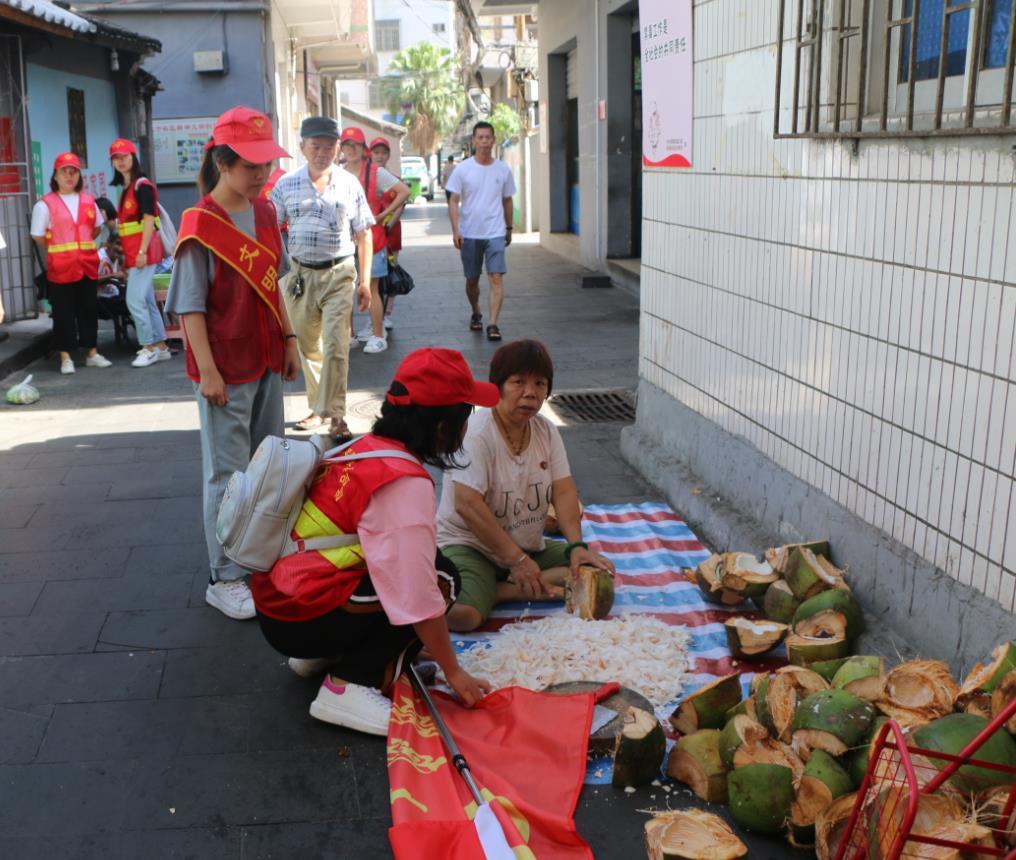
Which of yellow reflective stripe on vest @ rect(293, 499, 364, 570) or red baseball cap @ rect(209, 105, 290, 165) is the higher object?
red baseball cap @ rect(209, 105, 290, 165)

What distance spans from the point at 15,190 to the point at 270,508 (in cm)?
855

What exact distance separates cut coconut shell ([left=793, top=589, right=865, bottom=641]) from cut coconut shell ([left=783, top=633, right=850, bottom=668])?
3cm

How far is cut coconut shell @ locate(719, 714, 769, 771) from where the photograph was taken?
10.2 feet

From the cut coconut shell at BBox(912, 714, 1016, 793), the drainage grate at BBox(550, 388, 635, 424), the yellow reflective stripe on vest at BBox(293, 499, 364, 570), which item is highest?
the yellow reflective stripe on vest at BBox(293, 499, 364, 570)

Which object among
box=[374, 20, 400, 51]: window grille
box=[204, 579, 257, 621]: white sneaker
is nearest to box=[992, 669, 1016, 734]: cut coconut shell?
box=[204, 579, 257, 621]: white sneaker

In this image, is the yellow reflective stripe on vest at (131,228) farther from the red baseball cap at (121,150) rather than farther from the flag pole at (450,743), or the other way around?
the flag pole at (450,743)

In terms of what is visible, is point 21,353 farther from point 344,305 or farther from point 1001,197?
point 1001,197

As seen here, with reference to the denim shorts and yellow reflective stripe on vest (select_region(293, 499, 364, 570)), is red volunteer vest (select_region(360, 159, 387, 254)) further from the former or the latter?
yellow reflective stripe on vest (select_region(293, 499, 364, 570))

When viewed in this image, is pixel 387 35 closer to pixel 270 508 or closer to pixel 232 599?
pixel 232 599

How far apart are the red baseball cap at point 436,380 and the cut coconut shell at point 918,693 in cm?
146

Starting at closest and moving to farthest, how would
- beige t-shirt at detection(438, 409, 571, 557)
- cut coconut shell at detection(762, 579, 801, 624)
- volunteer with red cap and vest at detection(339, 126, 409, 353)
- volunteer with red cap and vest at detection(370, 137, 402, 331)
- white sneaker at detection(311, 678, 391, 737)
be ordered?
white sneaker at detection(311, 678, 391, 737) < cut coconut shell at detection(762, 579, 801, 624) < beige t-shirt at detection(438, 409, 571, 557) < volunteer with red cap and vest at detection(339, 126, 409, 353) < volunteer with red cap and vest at detection(370, 137, 402, 331)

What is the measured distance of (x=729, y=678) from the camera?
340 centimetres

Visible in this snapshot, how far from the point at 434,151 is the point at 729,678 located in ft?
233

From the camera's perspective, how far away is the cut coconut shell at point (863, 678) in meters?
3.14
